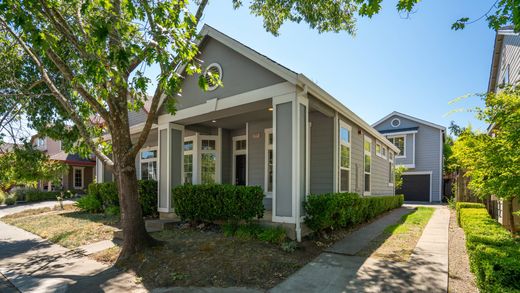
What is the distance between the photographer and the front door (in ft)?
37.4

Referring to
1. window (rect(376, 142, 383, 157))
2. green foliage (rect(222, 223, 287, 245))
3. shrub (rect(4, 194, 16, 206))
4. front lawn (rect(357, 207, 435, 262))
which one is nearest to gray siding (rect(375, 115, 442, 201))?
window (rect(376, 142, 383, 157))

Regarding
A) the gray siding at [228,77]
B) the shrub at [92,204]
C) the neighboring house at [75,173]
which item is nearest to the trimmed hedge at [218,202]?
the gray siding at [228,77]

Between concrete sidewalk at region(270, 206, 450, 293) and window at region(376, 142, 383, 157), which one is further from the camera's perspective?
window at region(376, 142, 383, 157)

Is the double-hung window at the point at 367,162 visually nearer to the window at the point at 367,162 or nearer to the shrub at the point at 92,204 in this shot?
the window at the point at 367,162

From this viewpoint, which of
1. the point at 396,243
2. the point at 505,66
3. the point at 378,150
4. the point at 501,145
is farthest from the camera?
the point at 378,150

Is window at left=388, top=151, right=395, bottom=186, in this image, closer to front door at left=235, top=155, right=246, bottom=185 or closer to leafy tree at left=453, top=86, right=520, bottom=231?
front door at left=235, top=155, right=246, bottom=185

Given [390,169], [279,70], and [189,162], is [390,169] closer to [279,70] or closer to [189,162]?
[189,162]

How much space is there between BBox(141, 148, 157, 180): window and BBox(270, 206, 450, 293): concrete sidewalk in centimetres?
979

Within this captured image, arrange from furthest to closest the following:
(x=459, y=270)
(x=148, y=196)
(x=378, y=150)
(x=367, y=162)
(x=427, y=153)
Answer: (x=427, y=153) → (x=378, y=150) → (x=367, y=162) → (x=148, y=196) → (x=459, y=270)

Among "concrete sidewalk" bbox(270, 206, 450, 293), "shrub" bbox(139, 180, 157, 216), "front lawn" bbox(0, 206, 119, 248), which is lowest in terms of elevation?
"front lawn" bbox(0, 206, 119, 248)

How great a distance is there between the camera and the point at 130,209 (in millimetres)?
6402

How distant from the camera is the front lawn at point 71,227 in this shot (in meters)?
8.17

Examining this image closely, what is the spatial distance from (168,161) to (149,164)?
4.99 metres

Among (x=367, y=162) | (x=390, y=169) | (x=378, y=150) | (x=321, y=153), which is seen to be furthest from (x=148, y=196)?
(x=390, y=169)
